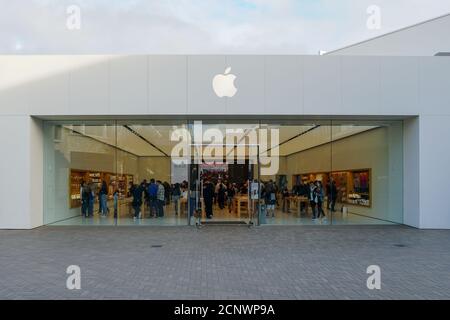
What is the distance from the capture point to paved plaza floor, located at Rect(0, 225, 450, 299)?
6.23 metres

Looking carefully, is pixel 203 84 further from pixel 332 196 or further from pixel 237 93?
pixel 332 196

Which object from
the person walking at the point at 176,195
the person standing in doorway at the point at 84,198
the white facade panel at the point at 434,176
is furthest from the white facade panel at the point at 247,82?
the person standing in doorway at the point at 84,198

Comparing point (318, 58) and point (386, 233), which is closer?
point (386, 233)

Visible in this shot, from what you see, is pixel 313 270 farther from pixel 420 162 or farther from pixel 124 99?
pixel 124 99

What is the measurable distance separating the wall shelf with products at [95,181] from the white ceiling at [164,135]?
44.7 inches

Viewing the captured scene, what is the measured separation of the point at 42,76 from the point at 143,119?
3.61 meters

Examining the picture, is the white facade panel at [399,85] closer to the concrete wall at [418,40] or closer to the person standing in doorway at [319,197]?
the person standing in doorway at [319,197]

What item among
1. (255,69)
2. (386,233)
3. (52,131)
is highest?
(255,69)

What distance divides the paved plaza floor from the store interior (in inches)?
71.8

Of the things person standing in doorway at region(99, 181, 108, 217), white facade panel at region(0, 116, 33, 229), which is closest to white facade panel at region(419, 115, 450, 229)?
person standing in doorway at region(99, 181, 108, 217)

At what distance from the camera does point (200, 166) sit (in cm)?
1496

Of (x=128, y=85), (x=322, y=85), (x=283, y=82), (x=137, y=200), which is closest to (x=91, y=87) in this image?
(x=128, y=85)
